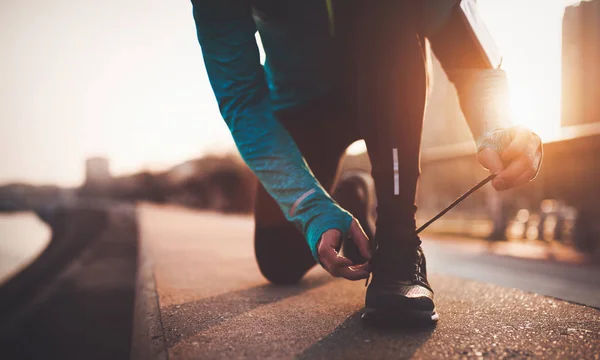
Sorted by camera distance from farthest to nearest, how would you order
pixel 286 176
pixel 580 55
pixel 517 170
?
pixel 580 55 → pixel 286 176 → pixel 517 170

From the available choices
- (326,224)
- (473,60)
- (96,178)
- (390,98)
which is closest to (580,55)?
(473,60)

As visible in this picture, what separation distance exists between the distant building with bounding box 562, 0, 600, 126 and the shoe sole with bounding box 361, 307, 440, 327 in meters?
2.36

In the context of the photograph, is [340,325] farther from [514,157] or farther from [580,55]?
[580,55]

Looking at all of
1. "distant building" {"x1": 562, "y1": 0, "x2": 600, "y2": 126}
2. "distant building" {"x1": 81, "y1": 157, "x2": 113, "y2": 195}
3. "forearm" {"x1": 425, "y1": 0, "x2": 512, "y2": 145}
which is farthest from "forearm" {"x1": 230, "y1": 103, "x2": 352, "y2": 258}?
"distant building" {"x1": 81, "y1": 157, "x2": 113, "y2": 195}

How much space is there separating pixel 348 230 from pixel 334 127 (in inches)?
31.9

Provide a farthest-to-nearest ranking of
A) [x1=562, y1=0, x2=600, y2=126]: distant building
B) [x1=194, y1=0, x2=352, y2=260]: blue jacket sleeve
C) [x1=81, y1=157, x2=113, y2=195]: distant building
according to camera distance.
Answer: [x1=81, y1=157, x2=113, y2=195]: distant building, [x1=562, y1=0, x2=600, y2=126]: distant building, [x1=194, y1=0, x2=352, y2=260]: blue jacket sleeve

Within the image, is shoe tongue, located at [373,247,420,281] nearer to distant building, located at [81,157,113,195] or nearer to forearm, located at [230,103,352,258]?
forearm, located at [230,103,352,258]

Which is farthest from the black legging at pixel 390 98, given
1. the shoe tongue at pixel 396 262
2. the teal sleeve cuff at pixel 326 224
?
the teal sleeve cuff at pixel 326 224

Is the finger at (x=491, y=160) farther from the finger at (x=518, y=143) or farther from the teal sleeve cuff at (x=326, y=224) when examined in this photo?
the teal sleeve cuff at (x=326, y=224)

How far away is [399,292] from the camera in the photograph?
3.07 feet

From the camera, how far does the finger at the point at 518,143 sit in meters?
0.87

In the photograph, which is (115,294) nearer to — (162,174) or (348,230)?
(348,230)

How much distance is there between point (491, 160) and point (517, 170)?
7cm

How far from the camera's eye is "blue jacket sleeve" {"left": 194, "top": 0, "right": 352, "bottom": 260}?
1.16 meters
